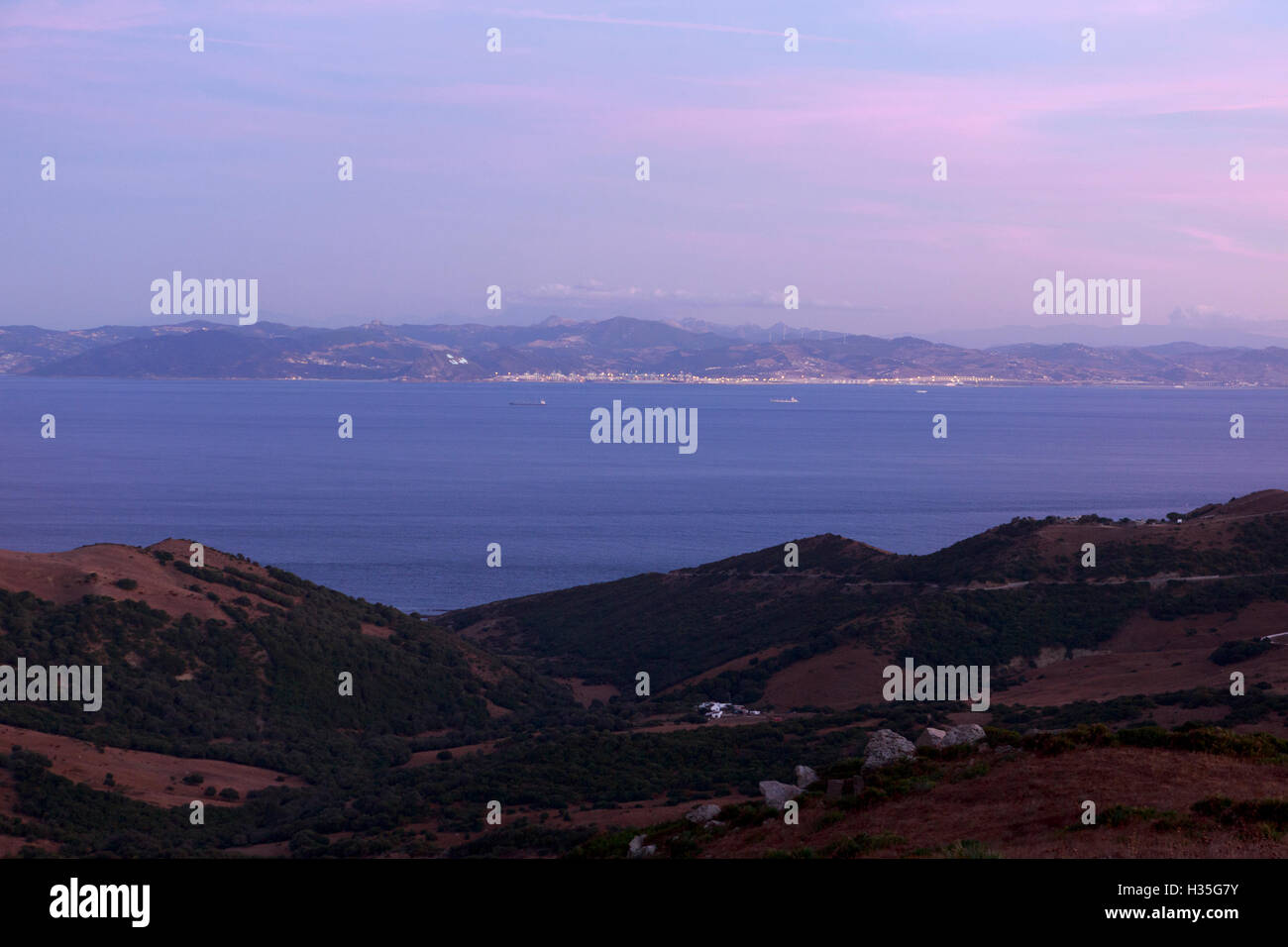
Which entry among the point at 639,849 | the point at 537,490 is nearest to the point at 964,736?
the point at 639,849

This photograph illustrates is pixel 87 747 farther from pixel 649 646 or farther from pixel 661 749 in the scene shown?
pixel 649 646

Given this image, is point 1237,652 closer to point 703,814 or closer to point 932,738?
point 932,738

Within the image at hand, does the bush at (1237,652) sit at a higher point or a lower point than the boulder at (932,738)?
lower

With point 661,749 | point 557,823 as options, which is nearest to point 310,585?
point 661,749

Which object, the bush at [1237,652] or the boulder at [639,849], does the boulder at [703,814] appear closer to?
the boulder at [639,849]

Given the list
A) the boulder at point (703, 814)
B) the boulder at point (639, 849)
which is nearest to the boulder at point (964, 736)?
the boulder at point (703, 814)
